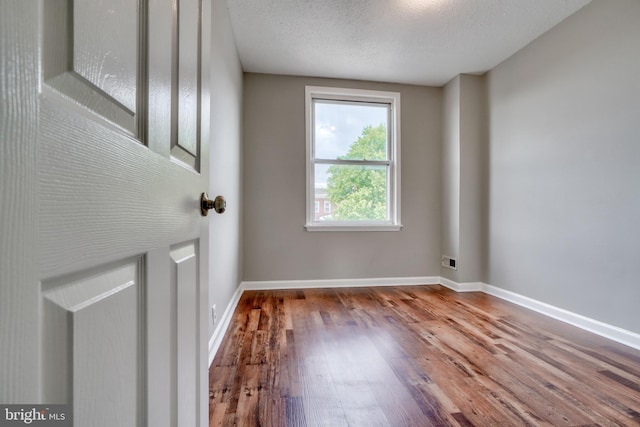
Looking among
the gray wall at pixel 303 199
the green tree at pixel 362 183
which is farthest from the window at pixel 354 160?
the gray wall at pixel 303 199

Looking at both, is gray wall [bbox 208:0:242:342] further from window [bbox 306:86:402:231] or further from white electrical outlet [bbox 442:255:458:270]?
white electrical outlet [bbox 442:255:458:270]

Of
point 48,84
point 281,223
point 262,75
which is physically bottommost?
point 281,223

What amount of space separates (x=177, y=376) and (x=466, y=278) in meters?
3.28

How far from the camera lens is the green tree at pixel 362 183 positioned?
346 centimetres

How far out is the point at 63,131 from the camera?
0.99 ft

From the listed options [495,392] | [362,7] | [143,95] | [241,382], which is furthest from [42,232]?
[362,7]

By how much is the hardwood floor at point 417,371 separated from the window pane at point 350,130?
6.07 feet

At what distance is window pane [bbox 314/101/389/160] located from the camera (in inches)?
135

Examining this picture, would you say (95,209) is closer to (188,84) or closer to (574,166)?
(188,84)

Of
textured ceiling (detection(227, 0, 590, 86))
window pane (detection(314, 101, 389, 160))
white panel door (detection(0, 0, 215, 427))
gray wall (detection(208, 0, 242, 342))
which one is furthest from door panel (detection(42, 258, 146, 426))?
window pane (detection(314, 101, 389, 160))

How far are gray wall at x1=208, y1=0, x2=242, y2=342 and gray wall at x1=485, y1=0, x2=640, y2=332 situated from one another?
268 centimetres

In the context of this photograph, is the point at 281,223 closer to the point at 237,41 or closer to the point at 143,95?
the point at 237,41

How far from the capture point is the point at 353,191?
11.5 ft

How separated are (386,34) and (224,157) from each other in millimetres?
1788
